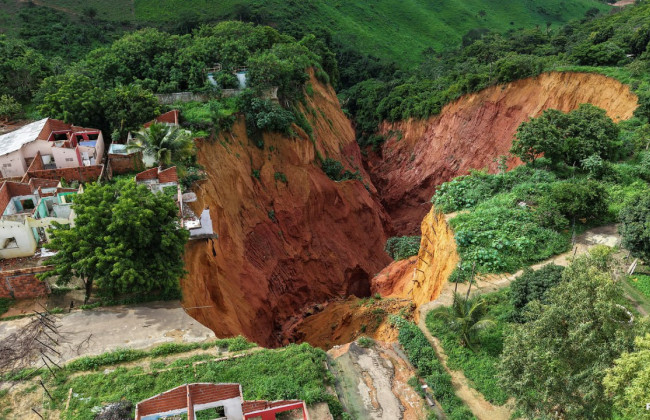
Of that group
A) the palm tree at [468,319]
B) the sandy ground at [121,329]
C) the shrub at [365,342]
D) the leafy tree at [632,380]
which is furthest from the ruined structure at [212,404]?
the leafy tree at [632,380]

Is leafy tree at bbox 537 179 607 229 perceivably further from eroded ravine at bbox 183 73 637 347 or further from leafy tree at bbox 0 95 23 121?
leafy tree at bbox 0 95 23 121

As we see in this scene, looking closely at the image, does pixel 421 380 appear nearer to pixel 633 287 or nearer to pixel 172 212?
pixel 633 287

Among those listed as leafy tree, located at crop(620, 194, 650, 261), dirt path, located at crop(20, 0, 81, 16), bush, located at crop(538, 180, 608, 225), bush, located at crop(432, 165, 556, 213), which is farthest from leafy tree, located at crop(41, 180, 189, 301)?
dirt path, located at crop(20, 0, 81, 16)

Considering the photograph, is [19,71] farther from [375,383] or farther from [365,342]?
[375,383]

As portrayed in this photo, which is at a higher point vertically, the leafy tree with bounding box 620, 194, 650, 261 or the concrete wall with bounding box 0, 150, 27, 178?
the concrete wall with bounding box 0, 150, 27, 178

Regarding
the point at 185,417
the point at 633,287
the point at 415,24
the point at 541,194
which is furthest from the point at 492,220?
the point at 415,24

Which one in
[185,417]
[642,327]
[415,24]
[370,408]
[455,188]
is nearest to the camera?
[642,327]

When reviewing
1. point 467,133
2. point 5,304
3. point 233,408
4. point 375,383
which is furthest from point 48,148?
point 467,133
